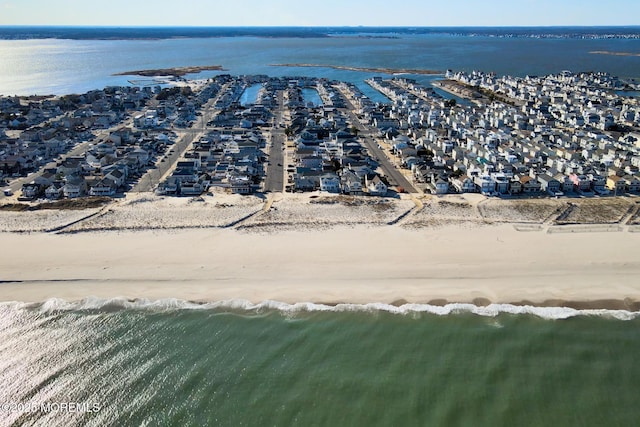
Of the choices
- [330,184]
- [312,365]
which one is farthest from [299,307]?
[330,184]

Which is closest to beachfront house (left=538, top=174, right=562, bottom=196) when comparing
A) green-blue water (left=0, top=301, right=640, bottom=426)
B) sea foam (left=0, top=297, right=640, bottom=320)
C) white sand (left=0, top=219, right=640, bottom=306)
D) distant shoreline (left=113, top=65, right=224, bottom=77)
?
white sand (left=0, top=219, right=640, bottom=306)

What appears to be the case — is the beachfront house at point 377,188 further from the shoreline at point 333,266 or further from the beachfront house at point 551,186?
the beachfront house at point 551,186

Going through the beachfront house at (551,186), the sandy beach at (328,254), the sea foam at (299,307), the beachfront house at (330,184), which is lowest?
the sea foam at (299,307)

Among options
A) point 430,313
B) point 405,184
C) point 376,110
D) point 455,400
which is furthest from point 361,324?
point 376,110

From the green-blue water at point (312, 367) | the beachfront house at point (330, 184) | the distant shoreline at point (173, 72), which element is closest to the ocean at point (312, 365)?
the green-blue water at point (312, 367)

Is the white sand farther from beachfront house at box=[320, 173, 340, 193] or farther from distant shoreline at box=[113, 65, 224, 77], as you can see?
distant shoreline at box=[113, 65, 224, 77]

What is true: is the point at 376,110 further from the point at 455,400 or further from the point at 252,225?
the point at 455,400
